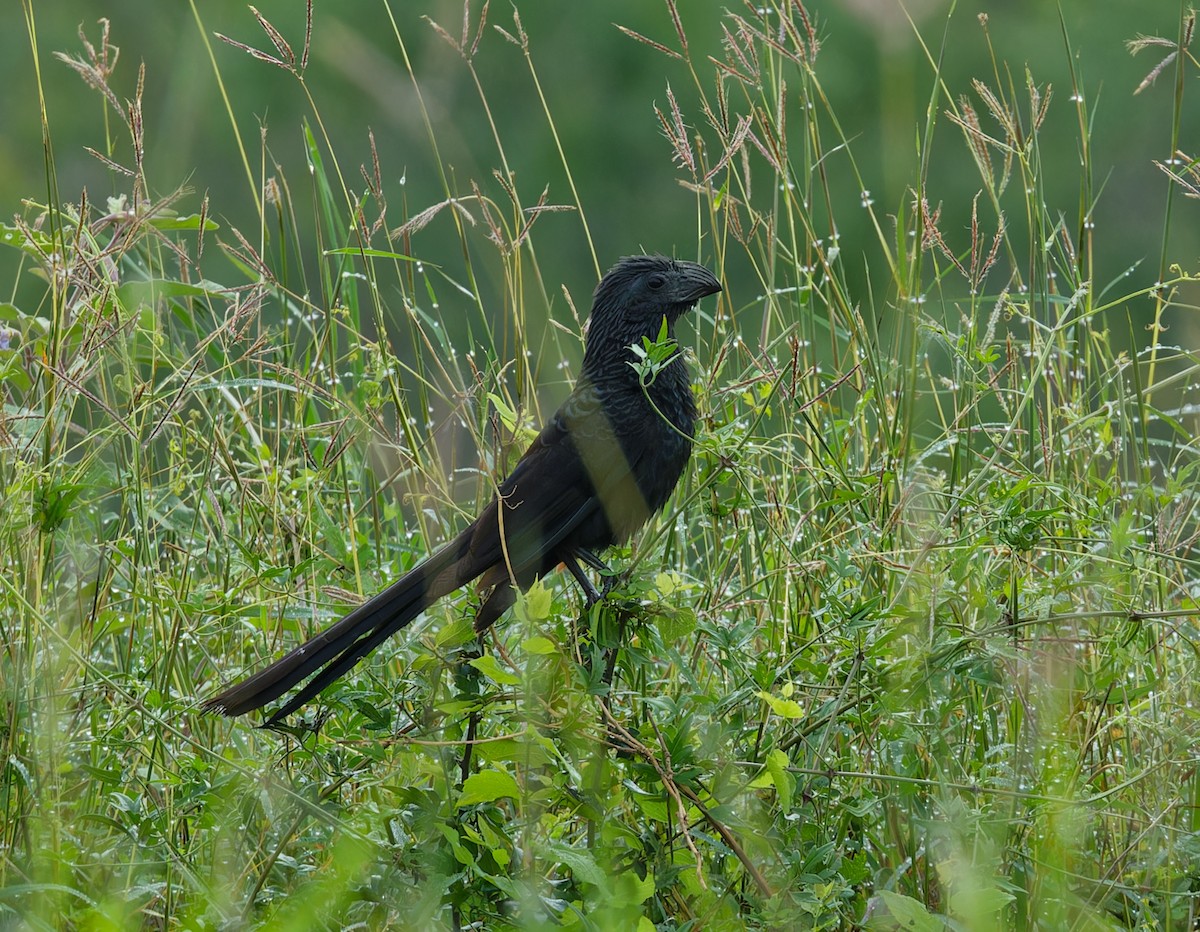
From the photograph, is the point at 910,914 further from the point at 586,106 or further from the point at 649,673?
the point at 586,106

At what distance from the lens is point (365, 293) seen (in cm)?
871

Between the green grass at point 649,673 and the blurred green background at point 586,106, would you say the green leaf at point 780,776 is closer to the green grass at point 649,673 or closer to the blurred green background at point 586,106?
A: the green grass at point 649,673

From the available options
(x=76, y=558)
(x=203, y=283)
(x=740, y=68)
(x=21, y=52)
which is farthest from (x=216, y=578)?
(x=21, y=52)

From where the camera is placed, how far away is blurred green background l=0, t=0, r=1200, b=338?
27.0 feet

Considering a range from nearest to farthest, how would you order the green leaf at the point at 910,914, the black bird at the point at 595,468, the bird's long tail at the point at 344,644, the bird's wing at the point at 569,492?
the green leaf at the point at 910,914, the bird's long tail at the point at 344,644, the black bird at the point at 595,468, the bird's wing at the point at 569,492

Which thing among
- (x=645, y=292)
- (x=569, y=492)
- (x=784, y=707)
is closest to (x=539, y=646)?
(x=784, y=707)

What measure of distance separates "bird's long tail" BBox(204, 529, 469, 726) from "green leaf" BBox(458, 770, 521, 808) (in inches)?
15.4

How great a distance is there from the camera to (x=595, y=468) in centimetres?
235

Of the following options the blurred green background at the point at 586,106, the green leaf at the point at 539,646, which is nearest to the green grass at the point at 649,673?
the green leaf at the point at 539,646

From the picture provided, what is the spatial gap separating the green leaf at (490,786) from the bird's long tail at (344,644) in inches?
15.4

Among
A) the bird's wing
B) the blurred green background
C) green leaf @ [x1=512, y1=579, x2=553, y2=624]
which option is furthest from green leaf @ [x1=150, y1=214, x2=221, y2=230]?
the blurred green background

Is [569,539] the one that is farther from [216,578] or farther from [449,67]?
[449,67]

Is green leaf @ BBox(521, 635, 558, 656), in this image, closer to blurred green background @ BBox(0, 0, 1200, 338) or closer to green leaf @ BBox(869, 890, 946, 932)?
green leaf @ BBox(869, 890, 946, 932)

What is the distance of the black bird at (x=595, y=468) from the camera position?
204cm
